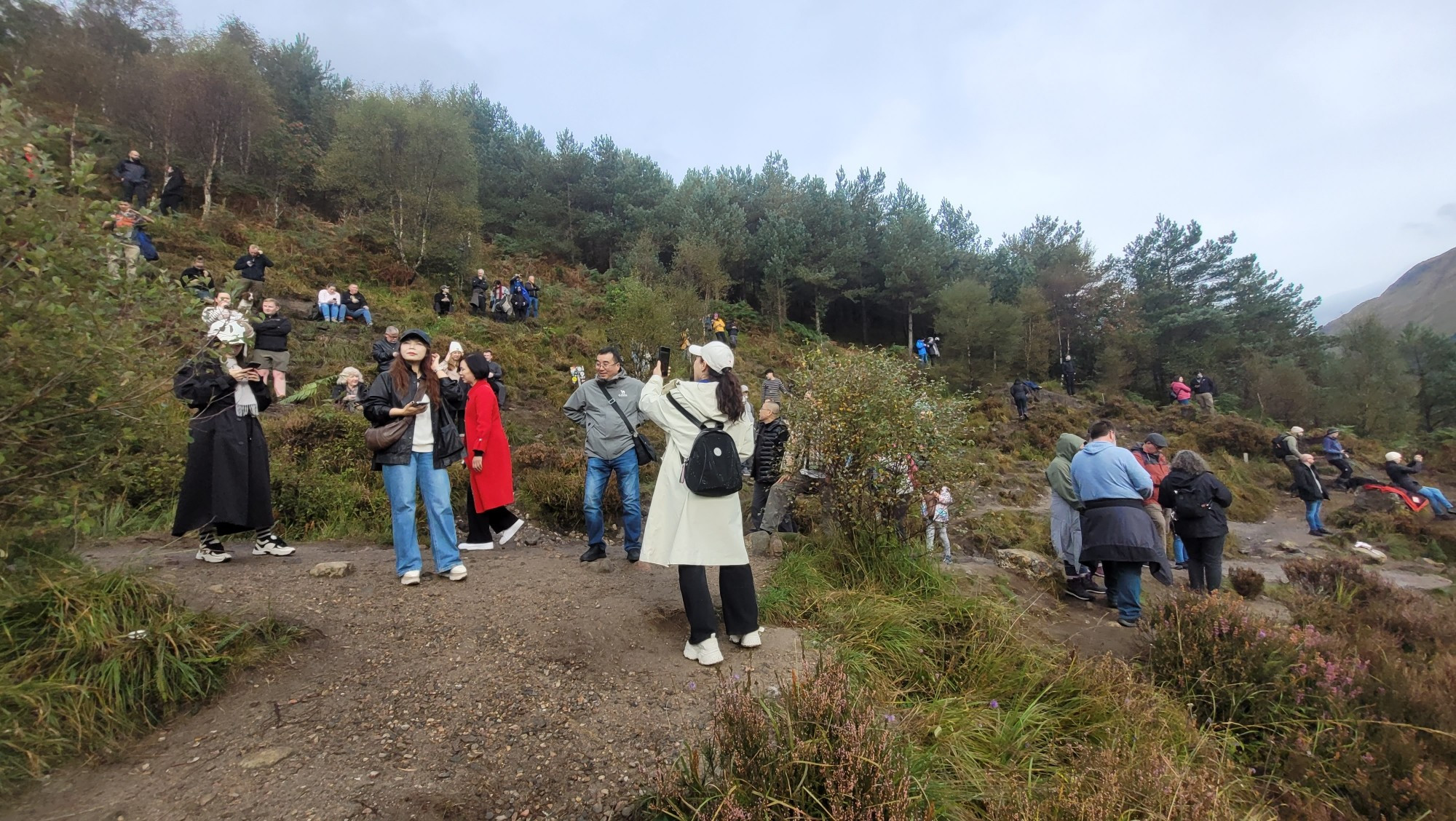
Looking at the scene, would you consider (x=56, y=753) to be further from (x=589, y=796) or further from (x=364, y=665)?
(x=589, y=796)

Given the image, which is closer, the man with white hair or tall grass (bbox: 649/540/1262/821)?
tall grass (bbox: 649/540/1262/821)

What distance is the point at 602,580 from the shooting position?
4883 millimetres

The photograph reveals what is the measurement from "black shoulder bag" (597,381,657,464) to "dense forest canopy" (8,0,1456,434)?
18452 millimetres

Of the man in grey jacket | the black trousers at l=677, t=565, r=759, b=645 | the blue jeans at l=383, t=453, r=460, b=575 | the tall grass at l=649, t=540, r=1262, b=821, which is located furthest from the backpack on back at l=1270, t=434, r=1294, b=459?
the blue jeans at l=383, t=453, r=460, b=575

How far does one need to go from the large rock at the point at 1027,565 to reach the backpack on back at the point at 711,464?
4.65 m

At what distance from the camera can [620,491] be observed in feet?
17.7

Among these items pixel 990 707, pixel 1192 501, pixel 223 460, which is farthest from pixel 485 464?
pixel 1192 501

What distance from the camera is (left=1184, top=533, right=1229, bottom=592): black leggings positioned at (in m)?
5.93

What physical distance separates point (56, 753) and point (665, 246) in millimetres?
32218

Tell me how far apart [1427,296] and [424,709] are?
19296 cm

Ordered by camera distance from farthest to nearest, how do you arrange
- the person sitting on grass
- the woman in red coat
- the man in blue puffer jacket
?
1. the person sitting on grass
2. the woman in red coat
3. the man in blue puffer jacket

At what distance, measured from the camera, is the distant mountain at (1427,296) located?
106 meters

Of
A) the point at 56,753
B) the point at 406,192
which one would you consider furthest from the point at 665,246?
the point at 56,753

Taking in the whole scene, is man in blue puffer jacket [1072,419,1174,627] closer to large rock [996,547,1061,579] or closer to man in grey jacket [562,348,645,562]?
large rock [996,547,1061,579]
